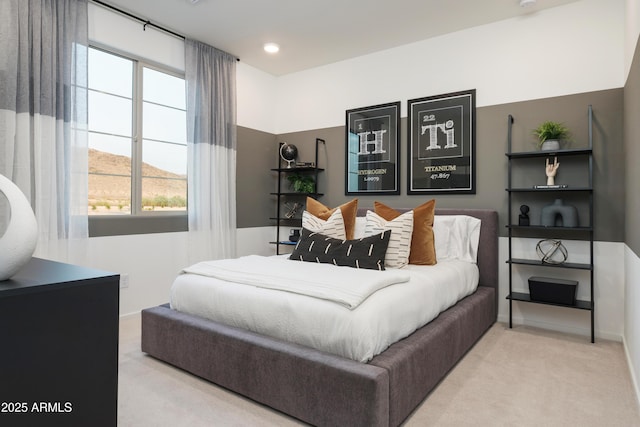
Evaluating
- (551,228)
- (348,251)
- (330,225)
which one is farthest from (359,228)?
(551,228)

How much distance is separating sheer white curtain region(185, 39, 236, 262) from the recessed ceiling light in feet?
1.52

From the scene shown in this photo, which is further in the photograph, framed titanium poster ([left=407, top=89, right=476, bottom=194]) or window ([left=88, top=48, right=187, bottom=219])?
framed titanium poster ([left=407, top=89, right=476, bottom=194])

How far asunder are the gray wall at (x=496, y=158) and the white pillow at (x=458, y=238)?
274 millimetres

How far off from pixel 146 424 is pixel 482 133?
11.3 ft

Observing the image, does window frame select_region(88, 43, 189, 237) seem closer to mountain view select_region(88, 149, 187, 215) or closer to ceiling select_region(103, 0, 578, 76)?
mountain view select_region(88, 149, 187, 215)

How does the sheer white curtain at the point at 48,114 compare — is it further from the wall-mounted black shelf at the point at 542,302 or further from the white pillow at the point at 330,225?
the wall-mounted black shelf at the point at 542,302

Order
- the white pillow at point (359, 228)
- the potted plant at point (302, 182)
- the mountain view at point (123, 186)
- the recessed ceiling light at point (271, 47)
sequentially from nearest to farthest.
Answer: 1. the mountain view at point (123, 186)
2. the white pillow at point (359, 228)
3. the recessed ceiling light at point (271, 47)
4. the potted plant at point (302, 182)

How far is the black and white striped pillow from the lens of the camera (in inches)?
107

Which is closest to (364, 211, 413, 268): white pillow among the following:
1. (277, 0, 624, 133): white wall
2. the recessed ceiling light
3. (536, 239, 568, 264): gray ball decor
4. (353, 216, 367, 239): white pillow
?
(353, 216, 367, 239): white pillow

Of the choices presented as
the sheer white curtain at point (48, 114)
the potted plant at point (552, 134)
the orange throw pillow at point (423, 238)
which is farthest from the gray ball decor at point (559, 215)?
the sheer white curtain at point (48, 114)

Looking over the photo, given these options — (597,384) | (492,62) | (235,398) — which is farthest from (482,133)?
(235,398)

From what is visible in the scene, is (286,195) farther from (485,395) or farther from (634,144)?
(634,144)

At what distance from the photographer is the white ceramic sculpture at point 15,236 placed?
1.04m

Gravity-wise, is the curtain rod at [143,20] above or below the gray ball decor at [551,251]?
above
